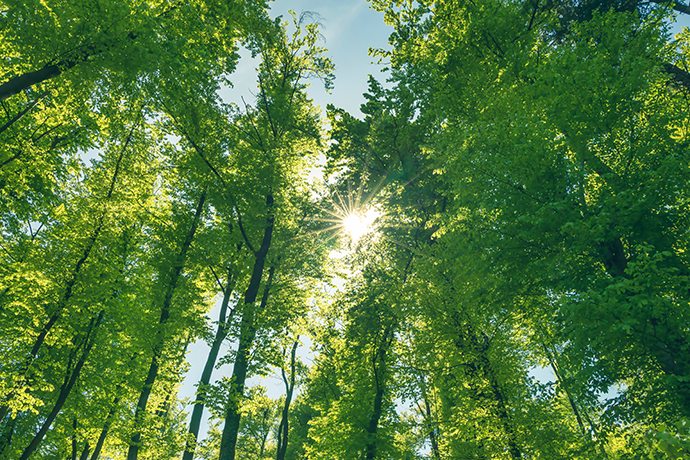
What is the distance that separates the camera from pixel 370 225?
48.0ft

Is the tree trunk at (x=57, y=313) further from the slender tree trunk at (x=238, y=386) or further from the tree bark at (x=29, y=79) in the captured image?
the slender tree trunk at (x=238, y=386)

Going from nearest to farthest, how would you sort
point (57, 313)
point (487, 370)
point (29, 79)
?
1. point (29, 79)
2. point (57, 313)
3. point (487, 370)

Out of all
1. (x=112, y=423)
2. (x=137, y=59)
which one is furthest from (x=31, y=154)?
(x=112, y=423)

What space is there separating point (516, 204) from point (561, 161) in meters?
1.24

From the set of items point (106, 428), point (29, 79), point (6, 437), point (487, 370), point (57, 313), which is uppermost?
point (29, 79)

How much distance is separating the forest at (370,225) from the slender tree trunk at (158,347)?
0.11 meters

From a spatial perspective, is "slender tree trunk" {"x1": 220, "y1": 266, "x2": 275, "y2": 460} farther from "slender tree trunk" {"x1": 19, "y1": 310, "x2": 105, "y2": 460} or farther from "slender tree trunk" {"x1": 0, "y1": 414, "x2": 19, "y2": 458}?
"slender tree trunk" {"x1": 0, "y1": 414, "x2": 19, "y2": 458}

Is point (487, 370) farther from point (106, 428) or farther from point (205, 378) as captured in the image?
point (106, 428)

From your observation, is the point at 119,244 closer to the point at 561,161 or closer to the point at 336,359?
the point at 336,359

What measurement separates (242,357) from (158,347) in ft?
14.8

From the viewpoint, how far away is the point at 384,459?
12.5 metres

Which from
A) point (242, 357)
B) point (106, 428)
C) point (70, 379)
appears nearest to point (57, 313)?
point (70, 379)

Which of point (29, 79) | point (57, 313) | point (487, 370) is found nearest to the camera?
point (29, 79)

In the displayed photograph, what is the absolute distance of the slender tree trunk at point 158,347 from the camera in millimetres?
12176
